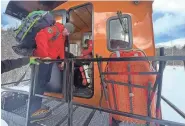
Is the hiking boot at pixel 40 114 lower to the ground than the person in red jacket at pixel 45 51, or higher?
lower

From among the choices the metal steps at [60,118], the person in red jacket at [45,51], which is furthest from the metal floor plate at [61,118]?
the person in red jacket at [45,51]

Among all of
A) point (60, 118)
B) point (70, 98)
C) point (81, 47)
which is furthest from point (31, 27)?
point (81, 47)

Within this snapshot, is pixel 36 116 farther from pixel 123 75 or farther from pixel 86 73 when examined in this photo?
pixel 86 73

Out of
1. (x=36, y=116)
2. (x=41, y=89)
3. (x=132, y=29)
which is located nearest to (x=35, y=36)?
(x=41, y=89)

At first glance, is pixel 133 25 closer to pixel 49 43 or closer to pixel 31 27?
pixel 49 43

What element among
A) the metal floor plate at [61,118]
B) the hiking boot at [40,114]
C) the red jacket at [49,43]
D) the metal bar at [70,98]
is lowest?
the metal floor plate at [61,118]

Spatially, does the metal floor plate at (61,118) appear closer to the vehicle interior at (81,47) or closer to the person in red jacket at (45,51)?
the person in red jacket at (45,51)

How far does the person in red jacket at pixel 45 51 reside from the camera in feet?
Answer: 7.24

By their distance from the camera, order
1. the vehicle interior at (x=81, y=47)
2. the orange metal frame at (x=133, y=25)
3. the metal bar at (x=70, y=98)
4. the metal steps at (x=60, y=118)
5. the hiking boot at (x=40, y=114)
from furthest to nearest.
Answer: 1. the vehicle interior at (x=81, y=47)
2. the orange metal frame at (x=133, y=25)
3. the metal steps at (x=60, y=118)
4. the hiking boot at (x=40, y=114)
5. the metal bar at (x=70, y=98)

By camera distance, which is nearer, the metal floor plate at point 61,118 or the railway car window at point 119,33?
the metal floor plate at point 61,118

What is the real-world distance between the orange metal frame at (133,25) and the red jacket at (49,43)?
25.8 inches

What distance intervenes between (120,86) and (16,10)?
2.80m

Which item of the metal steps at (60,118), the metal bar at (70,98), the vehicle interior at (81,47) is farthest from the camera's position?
the vehicle interior at (81,47)

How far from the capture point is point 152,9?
2854mm
